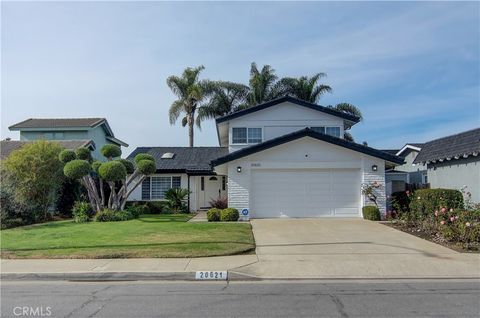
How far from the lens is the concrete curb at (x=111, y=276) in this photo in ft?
28.5

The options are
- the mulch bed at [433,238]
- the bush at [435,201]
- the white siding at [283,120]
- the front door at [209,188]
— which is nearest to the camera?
the mulch bed at [433,238]

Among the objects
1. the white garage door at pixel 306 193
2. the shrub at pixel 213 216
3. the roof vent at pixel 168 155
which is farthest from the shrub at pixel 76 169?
the roof vent at pixel 168 155

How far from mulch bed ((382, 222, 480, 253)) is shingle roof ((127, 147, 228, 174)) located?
455 inches

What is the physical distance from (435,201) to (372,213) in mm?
3590

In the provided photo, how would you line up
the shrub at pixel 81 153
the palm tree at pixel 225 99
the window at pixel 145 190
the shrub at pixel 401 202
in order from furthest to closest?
1. the palm tree at pixel 225 99
2. the window at pixel 145 190
3. the shrub at pixel 81 153
4. the shrub at pixel 401 202

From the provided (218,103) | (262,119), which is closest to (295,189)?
(262,119)

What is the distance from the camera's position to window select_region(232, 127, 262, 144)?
24.1 metres

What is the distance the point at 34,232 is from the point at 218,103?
2144 cm

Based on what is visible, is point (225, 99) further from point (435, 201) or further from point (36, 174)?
point (435, 201)

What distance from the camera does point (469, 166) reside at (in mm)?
17516

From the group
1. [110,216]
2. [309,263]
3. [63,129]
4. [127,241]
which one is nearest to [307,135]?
[110,216]

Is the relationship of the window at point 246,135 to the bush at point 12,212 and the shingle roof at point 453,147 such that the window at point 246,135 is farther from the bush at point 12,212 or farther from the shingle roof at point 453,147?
the bush at point 12,212

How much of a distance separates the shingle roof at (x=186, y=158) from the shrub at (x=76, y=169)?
23.9 feet

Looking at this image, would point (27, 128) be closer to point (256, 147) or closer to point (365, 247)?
point (256, 147)
